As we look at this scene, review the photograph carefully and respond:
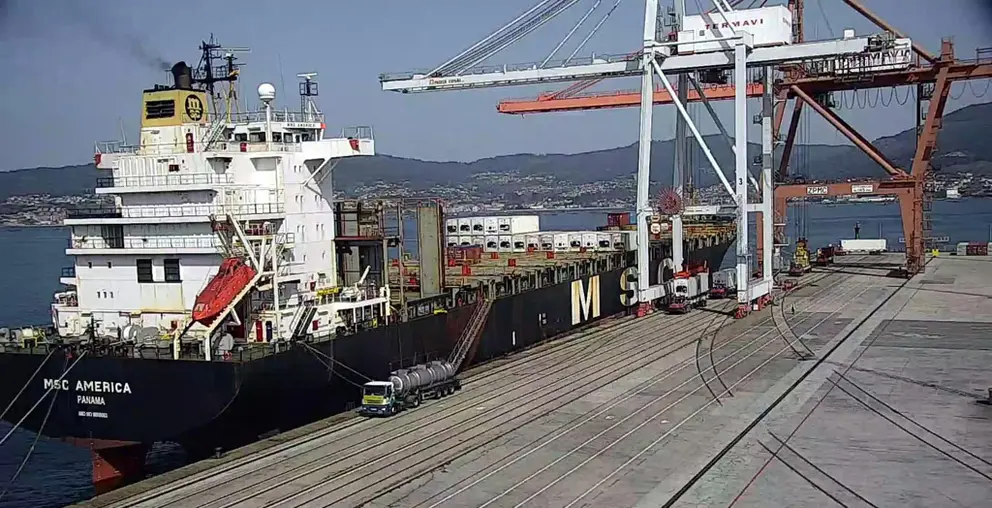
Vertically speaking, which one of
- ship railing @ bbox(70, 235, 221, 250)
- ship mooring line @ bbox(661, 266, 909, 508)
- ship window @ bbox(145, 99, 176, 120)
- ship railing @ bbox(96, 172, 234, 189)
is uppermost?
ship window @ bbox(145, 99, 176, 120)

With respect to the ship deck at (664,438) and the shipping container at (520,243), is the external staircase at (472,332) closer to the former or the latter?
the ship deck at (664,438)

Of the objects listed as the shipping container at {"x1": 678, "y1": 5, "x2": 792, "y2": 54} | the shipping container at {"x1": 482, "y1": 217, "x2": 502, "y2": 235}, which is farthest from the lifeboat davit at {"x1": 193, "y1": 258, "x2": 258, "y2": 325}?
the shipping container at {"x1": 482, "y1": 217, "x2": 502, "y2": 235}

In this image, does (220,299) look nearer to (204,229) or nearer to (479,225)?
(204,229)

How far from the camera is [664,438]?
17.4 metres

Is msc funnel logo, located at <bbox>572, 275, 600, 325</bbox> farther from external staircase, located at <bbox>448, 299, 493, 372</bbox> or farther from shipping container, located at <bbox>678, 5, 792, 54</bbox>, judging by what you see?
shipping container, located at <bbox>678, 5, 792, 54</bbox>

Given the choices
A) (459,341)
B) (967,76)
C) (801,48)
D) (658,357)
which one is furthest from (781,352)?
(967,76)

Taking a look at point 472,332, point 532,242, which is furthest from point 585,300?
point 472,332

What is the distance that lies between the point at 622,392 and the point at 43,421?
39.7 ft

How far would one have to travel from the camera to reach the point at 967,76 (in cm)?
4425

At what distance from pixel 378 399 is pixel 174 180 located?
664cm

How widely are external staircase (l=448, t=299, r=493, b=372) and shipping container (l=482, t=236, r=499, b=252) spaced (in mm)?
14549

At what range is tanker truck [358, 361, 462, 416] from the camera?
19500mm

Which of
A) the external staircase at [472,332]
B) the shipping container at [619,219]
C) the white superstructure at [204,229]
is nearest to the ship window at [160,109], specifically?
the white superstructure at [204,229]

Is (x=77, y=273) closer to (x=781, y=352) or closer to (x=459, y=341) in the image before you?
(x=459, y=341)
